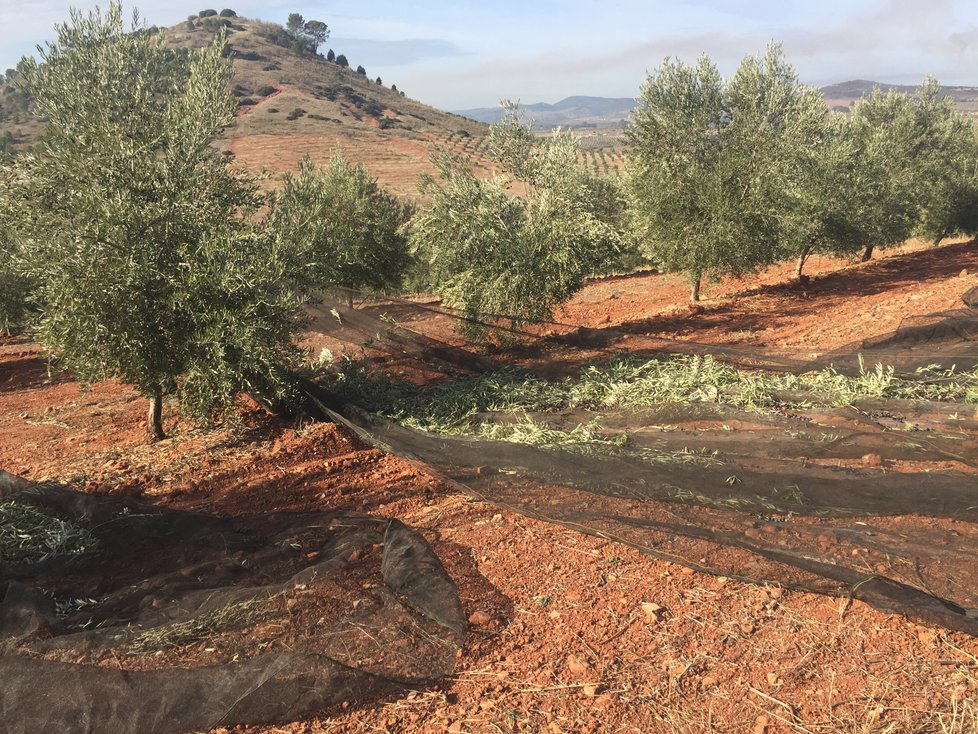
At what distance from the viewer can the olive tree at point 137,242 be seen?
730cm

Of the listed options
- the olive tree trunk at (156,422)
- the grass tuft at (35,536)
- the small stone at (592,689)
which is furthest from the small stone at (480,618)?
the olive tree trunk at (156,422)

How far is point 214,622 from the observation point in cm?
378

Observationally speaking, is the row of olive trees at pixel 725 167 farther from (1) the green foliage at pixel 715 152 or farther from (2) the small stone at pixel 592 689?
(2) the small stone at pixel 592 689

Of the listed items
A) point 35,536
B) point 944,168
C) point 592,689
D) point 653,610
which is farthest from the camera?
point 944,168

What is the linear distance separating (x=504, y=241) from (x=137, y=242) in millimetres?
6669

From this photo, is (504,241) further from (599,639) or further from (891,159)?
(891,159)

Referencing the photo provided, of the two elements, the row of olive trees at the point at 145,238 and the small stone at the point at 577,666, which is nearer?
the small stone at the point at 577,666

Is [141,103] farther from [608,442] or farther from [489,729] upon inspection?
[489,729]

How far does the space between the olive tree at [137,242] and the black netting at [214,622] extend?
2.43 meters

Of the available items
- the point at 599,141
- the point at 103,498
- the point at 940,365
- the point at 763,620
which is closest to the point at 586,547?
the point at 763,620

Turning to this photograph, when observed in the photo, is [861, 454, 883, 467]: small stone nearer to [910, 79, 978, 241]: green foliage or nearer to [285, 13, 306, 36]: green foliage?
[910, 79, 978, 241]: green foliage

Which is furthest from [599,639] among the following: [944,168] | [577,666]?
[944,168]

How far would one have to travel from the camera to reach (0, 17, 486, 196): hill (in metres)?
51.2

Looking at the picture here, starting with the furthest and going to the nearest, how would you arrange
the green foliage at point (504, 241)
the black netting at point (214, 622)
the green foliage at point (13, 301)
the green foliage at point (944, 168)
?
the green foliage at point (944, 168) → the green foliage at point (13, 301) → the green foliage at point (504, 241) → the black netting at point (214, 622)
